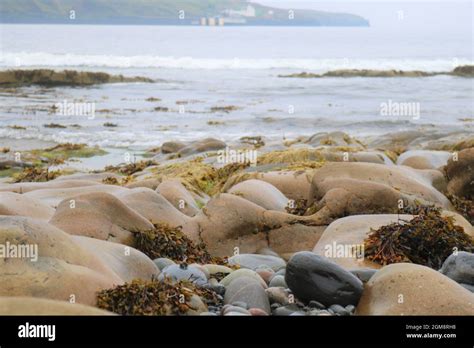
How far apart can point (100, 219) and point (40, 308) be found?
2.79 m

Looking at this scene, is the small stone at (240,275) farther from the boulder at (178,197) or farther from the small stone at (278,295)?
the boulder at (178,197)

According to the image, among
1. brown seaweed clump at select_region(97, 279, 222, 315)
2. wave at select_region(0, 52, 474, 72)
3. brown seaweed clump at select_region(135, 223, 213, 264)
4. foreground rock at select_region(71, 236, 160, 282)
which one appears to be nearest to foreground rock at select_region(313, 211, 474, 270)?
brown seaweed clump at select_region(135, 223, 213, 264)

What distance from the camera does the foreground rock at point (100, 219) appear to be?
596 centimetres

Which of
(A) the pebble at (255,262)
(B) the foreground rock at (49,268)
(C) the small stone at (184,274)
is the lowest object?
(A) the pebble at (255,262)

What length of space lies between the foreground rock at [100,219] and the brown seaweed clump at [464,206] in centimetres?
479

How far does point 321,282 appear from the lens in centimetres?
464

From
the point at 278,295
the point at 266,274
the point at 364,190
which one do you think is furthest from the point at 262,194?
the point at 278,295

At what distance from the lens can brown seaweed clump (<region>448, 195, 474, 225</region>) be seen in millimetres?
9211

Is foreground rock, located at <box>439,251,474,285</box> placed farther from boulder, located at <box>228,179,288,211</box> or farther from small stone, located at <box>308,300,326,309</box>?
boulder, located at <box>228,179,288,211</box>

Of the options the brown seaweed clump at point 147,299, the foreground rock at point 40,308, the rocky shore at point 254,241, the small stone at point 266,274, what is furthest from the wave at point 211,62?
the foreground rock at point 40,308
